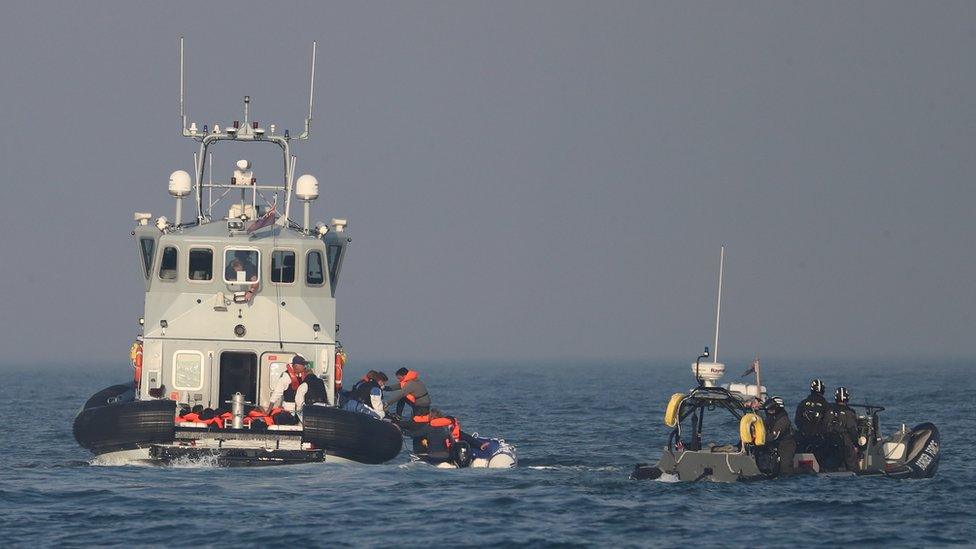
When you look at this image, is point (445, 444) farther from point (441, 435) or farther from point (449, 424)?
point (449, 424)

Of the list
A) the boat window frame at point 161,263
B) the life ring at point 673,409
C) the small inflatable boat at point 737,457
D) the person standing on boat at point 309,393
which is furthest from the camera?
the boat window frame at point 161,263

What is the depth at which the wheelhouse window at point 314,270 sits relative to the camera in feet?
89.9

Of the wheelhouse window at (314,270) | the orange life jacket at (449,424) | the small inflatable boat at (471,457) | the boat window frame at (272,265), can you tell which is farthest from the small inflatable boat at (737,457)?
the boat window frame at (272,265)

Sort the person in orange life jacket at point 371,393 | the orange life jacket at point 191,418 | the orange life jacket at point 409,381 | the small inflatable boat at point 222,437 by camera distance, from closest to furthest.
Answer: the small inflatable boat at point 222,437, the orange life jacket at point 191,418, the person in orange life jacket at point 371,393, the orange life jacket at point 409,381

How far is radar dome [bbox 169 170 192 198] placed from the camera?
28.1m

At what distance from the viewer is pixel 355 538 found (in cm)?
1842

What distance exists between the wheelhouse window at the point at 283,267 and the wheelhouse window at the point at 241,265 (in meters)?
0.30

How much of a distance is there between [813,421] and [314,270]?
9.40 meters

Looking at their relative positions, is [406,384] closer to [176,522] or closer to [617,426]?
[176,522]

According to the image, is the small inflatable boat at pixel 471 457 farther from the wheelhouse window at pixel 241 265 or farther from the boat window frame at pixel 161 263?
the boat window frame at pixel 161 263

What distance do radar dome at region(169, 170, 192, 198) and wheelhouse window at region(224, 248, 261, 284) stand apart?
1.98 metres

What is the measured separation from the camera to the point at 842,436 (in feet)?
81.4

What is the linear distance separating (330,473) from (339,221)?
629cm

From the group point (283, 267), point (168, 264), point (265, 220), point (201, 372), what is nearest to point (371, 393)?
point (283, 267)
